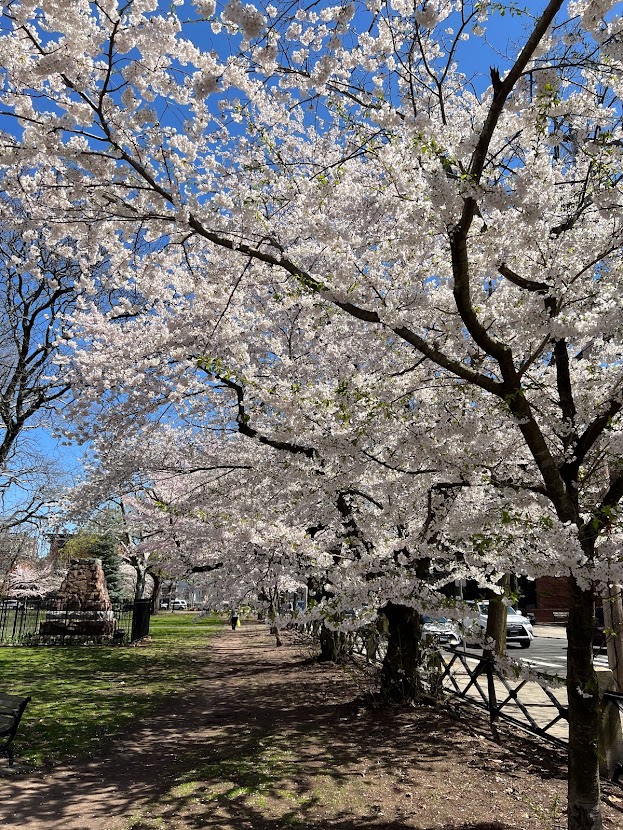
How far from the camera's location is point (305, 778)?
589 centimetres

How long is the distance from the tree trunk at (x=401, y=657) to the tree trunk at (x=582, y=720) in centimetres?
462

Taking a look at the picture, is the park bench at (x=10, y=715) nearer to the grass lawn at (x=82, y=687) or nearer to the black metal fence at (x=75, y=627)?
the grass lawn at (x=82, y=687)

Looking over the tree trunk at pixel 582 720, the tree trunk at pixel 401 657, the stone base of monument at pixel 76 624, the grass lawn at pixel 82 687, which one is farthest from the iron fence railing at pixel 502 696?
the stone base of monument at pixel 76 624

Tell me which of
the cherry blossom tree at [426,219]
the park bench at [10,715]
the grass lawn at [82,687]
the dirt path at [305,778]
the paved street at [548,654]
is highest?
the cherry blossom tree at [426,219]

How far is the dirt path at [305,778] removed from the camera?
4812 millimetres

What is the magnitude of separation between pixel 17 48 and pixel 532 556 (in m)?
5.33

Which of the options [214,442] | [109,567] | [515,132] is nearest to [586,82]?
[515,132]

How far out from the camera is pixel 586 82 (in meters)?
5.07

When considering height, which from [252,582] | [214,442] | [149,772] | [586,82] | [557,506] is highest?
[586,82]

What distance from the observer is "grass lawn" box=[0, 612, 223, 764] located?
721 cm

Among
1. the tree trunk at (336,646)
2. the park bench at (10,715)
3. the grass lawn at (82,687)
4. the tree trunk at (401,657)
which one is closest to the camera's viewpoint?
the park bench at (10,715)

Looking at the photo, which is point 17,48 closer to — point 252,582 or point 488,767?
point 488,767

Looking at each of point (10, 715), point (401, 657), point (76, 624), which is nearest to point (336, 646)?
point (401, 657)

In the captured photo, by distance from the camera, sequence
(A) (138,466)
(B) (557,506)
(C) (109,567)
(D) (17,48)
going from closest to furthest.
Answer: (D) (17,48), (B) (557,506), (A) (138,466), (C) (109,567)
